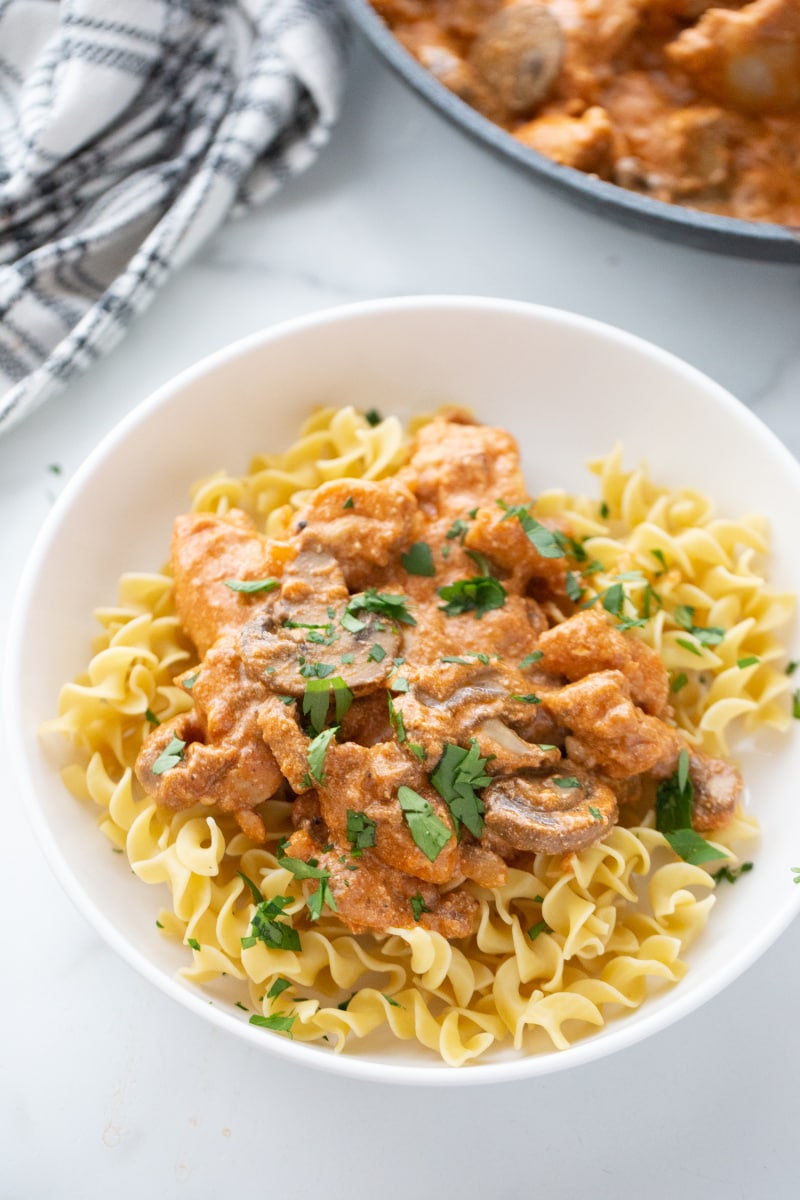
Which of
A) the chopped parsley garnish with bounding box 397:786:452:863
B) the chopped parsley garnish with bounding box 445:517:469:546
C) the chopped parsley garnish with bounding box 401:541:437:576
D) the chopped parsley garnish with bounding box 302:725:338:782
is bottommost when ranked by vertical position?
the chopped parsley garnish with bounding box 397:786:452:863

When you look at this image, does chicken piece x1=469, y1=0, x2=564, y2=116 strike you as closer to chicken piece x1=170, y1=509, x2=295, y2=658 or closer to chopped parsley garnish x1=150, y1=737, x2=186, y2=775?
chicken piece x1=170, y1=509, x2=295, y2=658

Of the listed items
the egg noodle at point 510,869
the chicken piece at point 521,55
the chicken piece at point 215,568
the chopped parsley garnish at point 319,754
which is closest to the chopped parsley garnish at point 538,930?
the egg noodle at point 510,869

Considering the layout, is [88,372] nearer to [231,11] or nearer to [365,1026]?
[231,11]

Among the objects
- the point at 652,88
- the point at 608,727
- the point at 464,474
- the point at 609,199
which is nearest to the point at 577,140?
the point at 609,199

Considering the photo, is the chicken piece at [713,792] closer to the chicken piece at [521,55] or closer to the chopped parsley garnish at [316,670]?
the chopped parsley garnish at [316,670]

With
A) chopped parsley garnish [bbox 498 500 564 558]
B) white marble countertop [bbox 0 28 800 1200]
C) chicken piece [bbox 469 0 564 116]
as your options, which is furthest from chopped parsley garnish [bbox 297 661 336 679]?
chicken piece [bbox 469 0 564 116]

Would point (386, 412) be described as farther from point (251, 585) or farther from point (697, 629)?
point (697, 629)
